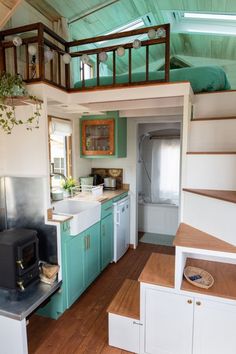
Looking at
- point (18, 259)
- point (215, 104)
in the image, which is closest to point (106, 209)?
point (18, 259)

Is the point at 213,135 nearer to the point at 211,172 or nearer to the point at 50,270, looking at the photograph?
the point at 211,172

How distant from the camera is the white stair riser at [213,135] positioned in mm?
2234

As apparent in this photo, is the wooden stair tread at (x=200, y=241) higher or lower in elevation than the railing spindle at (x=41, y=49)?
lower

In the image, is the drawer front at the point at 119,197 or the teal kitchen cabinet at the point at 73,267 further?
the drawer front at the point at 119,197

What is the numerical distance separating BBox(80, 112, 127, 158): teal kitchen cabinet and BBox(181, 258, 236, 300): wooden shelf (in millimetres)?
1979

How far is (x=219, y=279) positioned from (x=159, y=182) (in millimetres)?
3222

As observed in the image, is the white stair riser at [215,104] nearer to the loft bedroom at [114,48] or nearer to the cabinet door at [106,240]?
the loft bedroom at [114,48]

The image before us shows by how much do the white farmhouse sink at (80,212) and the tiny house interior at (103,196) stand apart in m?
0.02

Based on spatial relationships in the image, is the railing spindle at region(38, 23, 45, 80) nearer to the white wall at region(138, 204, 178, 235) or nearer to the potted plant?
the potted plant

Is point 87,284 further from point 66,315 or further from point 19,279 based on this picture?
point 19,279

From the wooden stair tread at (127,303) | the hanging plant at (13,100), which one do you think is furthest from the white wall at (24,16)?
the wooden stair tread at (127,303)

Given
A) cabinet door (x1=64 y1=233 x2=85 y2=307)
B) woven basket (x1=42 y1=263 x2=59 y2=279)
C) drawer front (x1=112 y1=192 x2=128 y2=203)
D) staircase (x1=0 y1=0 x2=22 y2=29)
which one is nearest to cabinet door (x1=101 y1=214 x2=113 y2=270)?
drawer front (x1=112 y1=192 x2=128 y2=203)

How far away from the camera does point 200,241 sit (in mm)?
1769

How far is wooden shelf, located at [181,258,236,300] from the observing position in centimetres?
166
